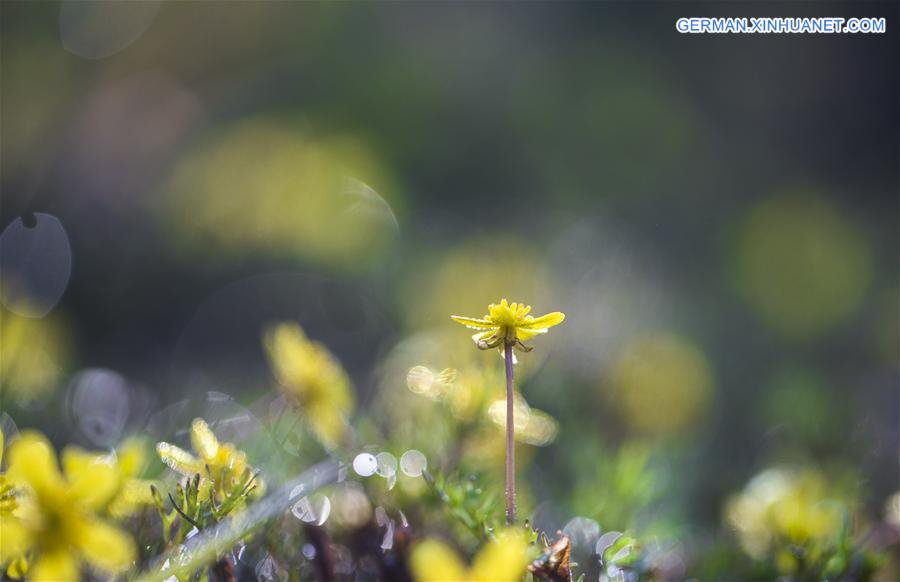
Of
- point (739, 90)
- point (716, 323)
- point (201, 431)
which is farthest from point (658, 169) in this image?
point (201, 431)

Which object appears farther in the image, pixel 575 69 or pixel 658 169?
pixel 575 69

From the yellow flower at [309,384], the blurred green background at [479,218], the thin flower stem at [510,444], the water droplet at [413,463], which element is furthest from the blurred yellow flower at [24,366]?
the thin flower stem at [510,444]

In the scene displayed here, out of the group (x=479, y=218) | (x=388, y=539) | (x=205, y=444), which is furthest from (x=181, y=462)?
(x=479, y=218)

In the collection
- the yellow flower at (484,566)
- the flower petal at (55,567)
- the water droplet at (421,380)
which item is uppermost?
the water droplet at (421,380)

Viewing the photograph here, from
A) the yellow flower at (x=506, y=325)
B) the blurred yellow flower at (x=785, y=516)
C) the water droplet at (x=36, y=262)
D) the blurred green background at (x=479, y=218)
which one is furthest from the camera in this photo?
the water droplet at (x=36, y=262)

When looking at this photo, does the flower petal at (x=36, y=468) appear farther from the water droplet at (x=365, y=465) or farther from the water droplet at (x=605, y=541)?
the water droplet at (x=605, y=541)

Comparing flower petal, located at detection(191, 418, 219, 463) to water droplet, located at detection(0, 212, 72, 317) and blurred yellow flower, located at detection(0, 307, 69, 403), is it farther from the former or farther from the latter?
water droplet, located at detection(0, 212, 72, 317)

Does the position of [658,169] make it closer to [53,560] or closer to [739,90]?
[739,90]
